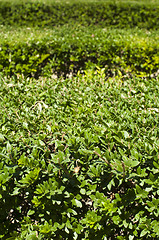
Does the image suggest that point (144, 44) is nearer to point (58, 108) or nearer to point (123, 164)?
point (58, 108)

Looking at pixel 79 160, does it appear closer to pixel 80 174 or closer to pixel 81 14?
pixel 80 174

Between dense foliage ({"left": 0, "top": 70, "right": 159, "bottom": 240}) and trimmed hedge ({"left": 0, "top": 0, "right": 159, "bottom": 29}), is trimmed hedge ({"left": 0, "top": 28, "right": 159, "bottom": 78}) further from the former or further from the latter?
trimmed hedge ({"left": 0, "top": 0, "right": 159, "bottom": 29})

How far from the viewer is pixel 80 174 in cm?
188

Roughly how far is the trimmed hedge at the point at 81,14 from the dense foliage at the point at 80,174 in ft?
34.1

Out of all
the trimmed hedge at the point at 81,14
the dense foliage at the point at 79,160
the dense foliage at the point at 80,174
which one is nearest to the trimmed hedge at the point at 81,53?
the dense foliage at the point at 79,160

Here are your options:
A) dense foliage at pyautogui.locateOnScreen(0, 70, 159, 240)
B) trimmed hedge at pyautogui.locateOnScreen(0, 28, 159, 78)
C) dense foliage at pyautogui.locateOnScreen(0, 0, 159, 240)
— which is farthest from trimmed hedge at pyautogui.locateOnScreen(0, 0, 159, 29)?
dense foliage at pyautogui.locateOnScreen(0, 70, 159, 240)

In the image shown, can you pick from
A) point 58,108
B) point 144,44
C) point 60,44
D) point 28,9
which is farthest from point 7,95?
point 28,9

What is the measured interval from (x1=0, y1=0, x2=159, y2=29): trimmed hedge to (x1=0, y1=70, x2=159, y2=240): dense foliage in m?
10.4

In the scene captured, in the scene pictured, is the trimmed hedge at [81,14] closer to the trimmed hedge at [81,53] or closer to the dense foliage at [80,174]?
the trimmed hedge at [81,53]

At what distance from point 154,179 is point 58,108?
1.35 m

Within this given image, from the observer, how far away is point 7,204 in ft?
6.40

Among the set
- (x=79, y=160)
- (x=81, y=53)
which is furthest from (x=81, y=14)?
(x=79, y=160)

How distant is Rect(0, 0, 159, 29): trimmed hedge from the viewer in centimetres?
1122

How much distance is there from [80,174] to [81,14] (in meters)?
11.5
